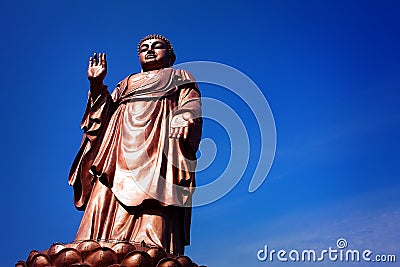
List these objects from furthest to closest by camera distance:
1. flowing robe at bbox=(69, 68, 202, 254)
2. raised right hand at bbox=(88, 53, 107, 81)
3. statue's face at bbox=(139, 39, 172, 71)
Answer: statue's face at bbox=(139, 39, 172, 71) → raised right hand at bbox=(88, 53, 107, 81) → flowing robe at bbox=(69, 68, 202, 254)

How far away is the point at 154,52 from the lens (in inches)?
390

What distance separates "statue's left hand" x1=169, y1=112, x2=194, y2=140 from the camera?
854cm

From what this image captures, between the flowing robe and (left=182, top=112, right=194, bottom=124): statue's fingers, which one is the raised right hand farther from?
(left=182, top=112, right=194, bottom=124): statue's fingers

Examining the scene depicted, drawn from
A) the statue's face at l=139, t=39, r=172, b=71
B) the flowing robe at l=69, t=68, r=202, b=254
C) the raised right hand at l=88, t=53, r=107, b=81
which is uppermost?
the statue's face at l=139, t=39, r=172, b=71

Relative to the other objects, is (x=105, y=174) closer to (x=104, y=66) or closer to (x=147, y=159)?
(x=147, y=159)

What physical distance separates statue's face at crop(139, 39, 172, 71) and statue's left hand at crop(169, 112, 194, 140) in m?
1.47

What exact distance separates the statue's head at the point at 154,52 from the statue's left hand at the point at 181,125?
58.3 inches

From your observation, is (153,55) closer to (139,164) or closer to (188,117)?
(188,117)

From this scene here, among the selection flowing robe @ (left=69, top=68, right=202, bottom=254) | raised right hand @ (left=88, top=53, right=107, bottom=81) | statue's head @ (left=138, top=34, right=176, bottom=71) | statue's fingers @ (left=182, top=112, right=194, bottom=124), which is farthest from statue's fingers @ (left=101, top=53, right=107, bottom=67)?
statue's fingers @ (left=182, top=112, right=194, bottom=124)

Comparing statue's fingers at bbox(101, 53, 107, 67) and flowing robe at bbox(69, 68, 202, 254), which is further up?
statue's fingers at bbox(101, 53, 107, 67)

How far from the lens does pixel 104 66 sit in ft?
29.8

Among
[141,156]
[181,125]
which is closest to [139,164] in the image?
[141,156]

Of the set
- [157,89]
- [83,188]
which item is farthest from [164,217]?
[157,89]

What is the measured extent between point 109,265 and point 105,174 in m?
2.29
